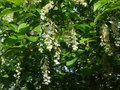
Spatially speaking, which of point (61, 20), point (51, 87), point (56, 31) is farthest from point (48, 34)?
point (51, 87)

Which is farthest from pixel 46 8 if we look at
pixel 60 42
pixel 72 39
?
pixel 60 42

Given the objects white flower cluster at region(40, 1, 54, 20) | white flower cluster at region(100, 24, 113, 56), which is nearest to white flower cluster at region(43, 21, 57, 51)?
white flower cluster at region(40, 1, 54, 20)

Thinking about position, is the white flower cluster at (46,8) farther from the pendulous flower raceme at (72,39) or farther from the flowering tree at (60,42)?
the pendulous flower raceme at (72,39)

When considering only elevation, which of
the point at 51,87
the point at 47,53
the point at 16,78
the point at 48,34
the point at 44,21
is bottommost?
the point at 51,87

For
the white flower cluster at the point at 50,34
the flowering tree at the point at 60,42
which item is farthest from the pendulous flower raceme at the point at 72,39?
the white flower cluster at the point at 50,34

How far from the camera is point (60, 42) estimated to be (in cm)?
348

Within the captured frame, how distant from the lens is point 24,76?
12.8ft

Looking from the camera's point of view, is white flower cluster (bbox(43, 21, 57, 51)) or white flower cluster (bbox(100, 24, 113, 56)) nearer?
white flower cluster (bbox(43, 21, 57, 51))

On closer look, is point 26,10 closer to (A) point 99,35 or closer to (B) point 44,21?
(B) point 44,21

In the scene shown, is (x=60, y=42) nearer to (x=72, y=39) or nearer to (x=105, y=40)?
(x=72, y=39)

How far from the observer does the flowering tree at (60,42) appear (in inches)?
108

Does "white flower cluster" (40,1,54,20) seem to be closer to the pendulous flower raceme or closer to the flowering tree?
the flowering tree

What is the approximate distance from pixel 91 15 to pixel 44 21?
107cm

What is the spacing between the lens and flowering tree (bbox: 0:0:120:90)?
2.74 metres
